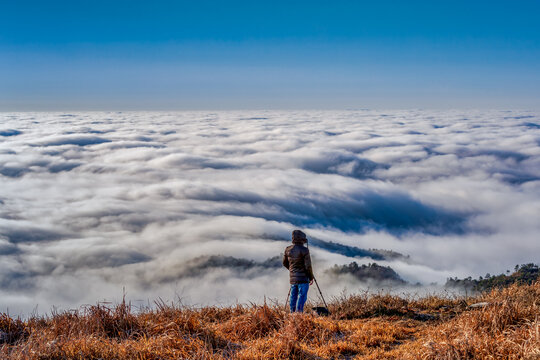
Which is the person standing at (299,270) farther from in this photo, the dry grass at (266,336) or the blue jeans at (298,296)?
the dry grass at (266,336)

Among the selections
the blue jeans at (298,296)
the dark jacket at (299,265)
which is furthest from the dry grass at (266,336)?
the dark jacket at (299,265)

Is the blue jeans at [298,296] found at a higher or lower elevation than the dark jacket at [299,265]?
lower

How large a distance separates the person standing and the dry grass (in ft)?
3.70

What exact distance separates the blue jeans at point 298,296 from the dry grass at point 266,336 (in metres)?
1.06

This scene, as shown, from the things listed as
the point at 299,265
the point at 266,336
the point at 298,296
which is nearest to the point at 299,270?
the point at 299,265

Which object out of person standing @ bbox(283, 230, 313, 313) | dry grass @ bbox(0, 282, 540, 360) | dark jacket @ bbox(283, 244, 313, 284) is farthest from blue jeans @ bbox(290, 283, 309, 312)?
dry grass @ bbox(0, 282, 540, 360)

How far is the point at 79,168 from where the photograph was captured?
189 metres

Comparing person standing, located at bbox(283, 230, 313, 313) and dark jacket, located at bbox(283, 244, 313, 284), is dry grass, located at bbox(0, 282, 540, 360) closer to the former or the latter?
person standing, located at bbox(283, 230, 313, 313)

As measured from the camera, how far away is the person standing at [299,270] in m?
8.00

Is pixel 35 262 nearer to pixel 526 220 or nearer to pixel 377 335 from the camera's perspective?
pixel 377 335

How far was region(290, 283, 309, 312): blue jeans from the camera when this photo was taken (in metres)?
7.99

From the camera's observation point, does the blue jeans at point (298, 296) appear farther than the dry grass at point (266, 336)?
Yes

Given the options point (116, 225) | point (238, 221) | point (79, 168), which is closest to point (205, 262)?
point (238, 221)

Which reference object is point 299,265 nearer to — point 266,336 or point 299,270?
point 299,270
